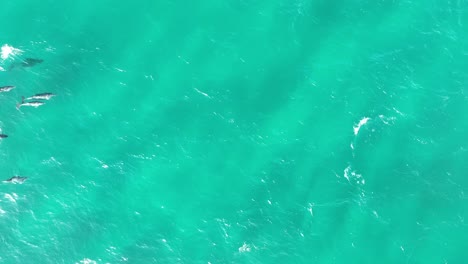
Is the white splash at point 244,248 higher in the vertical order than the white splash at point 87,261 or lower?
higher

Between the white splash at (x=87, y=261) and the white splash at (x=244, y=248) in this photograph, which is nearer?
the white splash at (x=87, y=261)

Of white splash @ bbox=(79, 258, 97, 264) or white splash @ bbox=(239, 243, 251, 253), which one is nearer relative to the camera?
white splash @ bbox=(79, 258, 97, 264)

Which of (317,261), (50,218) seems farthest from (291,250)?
(50,218)

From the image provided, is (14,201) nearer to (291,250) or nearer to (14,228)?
(14,228)

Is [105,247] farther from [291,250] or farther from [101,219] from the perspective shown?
[291,250]

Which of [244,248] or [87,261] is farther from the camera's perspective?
[244,248]

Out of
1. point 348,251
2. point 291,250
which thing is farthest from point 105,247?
point 348,251

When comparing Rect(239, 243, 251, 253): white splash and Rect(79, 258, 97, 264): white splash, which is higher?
Rect(239, 243, 251, 253): white splash

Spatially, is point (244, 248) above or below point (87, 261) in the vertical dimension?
above

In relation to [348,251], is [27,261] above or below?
below
